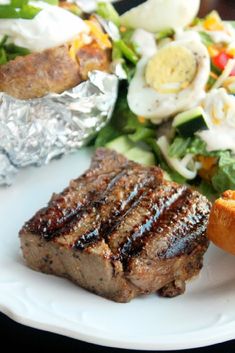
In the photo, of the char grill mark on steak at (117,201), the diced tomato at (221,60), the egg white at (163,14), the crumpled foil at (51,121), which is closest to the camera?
the char grill mark on steak at (117,201)

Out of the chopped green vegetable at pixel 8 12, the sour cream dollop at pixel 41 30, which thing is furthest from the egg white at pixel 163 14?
the chopped green vegetable at pixel 8 12

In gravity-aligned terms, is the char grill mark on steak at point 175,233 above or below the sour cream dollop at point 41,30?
below

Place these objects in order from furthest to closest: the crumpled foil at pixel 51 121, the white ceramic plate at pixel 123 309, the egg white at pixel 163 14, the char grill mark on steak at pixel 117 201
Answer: the egg white at pixel 163 14 → the crumpled foil at pixel 51 121 → the char grill mark on steak at pixel 117 201 → the white ceramic plate at pixel 123 309

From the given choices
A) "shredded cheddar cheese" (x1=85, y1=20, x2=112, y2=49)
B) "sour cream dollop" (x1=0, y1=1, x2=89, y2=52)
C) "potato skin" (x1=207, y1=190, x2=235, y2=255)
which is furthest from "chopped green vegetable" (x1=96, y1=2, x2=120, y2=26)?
"potato skin" (x1=207, y1=190, x2=235, y2=255)

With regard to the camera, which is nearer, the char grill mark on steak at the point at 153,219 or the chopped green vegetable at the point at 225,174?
the char grill mark on steak at the point at 153,219

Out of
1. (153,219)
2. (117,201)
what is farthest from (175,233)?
(117,201)

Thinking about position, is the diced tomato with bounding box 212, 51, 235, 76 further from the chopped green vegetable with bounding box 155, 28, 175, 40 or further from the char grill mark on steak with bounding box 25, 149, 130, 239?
the char grill mark on steak with bounding box 25, 149, 130, 239

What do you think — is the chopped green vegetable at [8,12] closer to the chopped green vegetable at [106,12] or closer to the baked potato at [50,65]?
the baked potato at [50,65]
